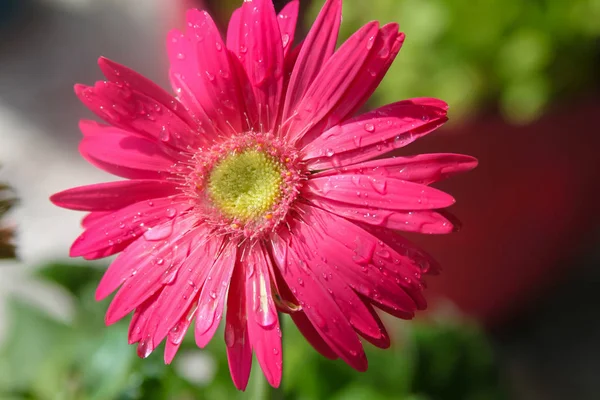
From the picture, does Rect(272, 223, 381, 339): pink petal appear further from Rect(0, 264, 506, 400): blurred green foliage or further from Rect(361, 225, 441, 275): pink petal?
Rect(0, 264, 506, 400): blurred green foliage

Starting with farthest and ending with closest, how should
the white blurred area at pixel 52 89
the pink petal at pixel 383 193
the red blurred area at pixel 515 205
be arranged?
the white blurred area at pixel 52 89
the red blurred area at pixel 515 205
the pink petal at pixel 383 193

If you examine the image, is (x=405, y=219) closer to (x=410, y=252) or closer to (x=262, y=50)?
(x=410, y=252)

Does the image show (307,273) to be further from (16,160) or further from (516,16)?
(16,160)

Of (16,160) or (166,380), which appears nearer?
(166,380)

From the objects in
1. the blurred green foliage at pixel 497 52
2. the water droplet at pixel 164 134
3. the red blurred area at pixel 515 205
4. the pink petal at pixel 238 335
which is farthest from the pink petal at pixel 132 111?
the blurred green foliage at pixel 497 52

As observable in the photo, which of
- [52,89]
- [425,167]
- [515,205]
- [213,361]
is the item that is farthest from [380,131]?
[52,89]

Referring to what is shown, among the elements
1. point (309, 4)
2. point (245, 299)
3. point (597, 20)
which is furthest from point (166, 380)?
point (309, 4)

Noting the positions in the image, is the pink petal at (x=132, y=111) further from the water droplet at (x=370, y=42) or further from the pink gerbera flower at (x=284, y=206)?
the water droplet at (x=370, y=42)
